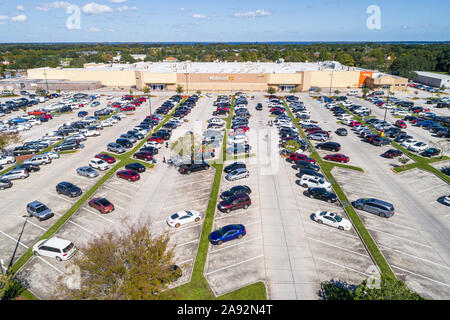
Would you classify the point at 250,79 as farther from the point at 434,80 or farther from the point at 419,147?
the point at 434,80

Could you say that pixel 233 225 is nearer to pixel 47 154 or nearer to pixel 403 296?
pixel 403 296

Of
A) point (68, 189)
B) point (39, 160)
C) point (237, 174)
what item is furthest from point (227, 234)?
point (39, 160)

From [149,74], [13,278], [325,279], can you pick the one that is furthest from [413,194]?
[149,74]

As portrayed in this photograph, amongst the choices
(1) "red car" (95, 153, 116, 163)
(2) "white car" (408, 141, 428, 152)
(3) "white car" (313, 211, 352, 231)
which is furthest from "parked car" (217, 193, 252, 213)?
(2) "white car" (408, 141, 428, 152)

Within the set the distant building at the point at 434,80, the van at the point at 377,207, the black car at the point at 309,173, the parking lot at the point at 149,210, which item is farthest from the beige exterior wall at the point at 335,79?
the van at the point at 377,207

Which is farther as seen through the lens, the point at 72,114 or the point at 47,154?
the point at 72,114

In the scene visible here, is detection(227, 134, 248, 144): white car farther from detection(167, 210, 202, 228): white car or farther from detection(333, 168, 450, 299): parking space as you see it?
detection(167, 210, 202, 228): white car

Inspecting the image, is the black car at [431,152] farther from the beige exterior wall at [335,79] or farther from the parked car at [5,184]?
the parked car at [5,184]
